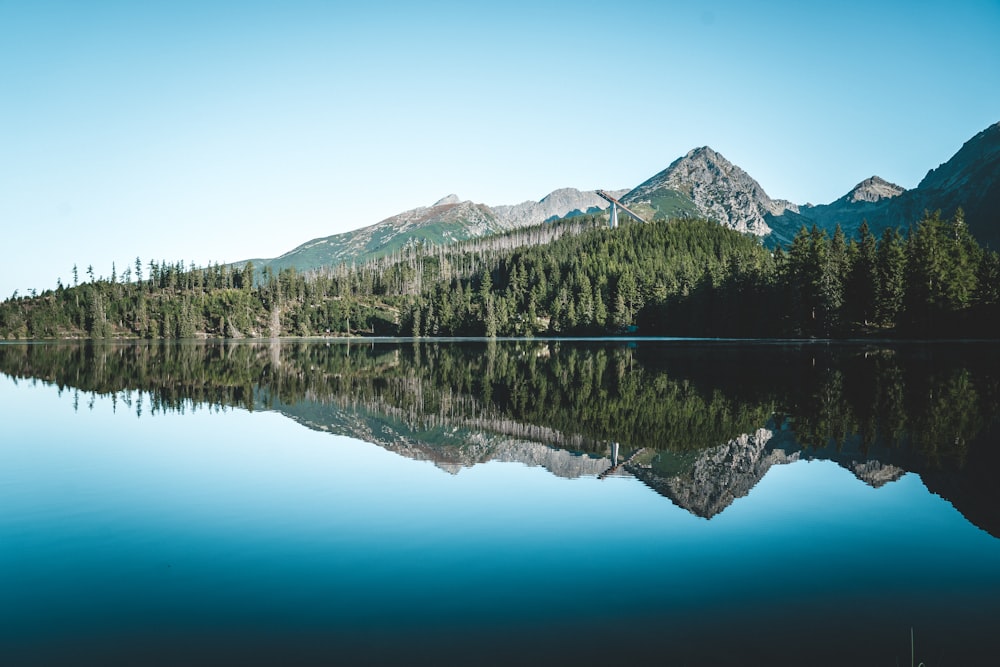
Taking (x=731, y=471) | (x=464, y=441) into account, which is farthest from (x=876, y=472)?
(x=464, y=441)

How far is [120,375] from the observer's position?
57.2 metres

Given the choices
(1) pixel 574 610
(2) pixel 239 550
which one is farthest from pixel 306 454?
(1) pixel 574 610

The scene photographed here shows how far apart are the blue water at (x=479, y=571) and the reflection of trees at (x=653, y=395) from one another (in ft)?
18.6

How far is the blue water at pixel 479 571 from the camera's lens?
8531 millimetres

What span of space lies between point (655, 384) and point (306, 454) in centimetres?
2344

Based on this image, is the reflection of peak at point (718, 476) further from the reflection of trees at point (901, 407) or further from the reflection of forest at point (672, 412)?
the reflection of trees at point (901, 407)

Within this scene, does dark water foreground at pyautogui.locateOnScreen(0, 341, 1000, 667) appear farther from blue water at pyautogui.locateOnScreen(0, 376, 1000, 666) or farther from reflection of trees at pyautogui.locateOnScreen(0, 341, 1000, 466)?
reflection of trees at pyautogui.locateOnScreen(0, 341, 1000, 466)

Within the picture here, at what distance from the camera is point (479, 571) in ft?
36.5

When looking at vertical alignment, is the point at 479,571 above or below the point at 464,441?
above

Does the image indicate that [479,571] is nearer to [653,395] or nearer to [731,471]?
[731,471]

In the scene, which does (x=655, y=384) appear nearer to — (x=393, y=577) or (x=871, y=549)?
(x=871, y=549)

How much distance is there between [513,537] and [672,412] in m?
16.6

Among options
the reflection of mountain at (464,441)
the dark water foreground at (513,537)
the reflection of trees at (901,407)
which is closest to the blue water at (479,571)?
the dark water foreground at (513,537)

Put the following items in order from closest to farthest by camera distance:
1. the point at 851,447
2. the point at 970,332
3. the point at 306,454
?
1. the point at 851,447
2. the point at 306,454
3. the point at 970,332
